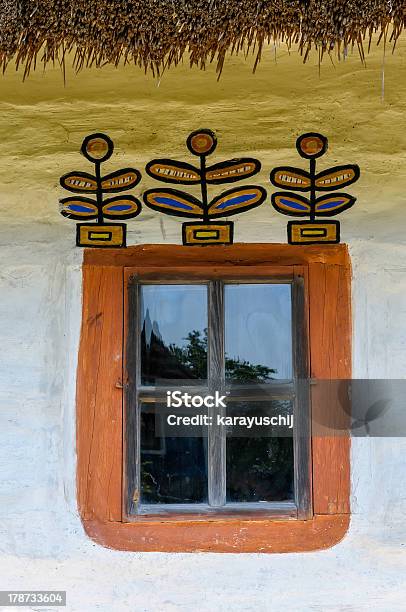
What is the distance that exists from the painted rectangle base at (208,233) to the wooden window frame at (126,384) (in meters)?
0.03

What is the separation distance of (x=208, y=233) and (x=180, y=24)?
2.32 ft

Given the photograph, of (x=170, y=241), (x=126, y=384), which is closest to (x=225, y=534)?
(x=126, y=384)

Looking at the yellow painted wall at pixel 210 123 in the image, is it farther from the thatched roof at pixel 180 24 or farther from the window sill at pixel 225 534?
the window sill at pixel 225 534

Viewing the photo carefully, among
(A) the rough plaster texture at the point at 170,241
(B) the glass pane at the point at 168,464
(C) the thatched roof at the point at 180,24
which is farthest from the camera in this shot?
(B) the glass pane at the point at 168,464

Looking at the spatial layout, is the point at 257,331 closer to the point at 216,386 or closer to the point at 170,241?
the point at 216,386

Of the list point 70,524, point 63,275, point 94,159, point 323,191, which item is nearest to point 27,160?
point 94,159

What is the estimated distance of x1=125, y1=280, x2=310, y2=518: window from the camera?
2.68 m

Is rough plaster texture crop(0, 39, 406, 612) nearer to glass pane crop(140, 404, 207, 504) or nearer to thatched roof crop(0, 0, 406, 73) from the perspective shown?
glass pane crop(140, 404, 207, 504)

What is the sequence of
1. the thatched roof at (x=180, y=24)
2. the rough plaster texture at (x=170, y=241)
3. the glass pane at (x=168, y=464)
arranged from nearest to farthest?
the thatched roof at (x=180, y=24) → the rough plaster texture at (x=170, y=241) → the glass pane at (x=168, y=464)

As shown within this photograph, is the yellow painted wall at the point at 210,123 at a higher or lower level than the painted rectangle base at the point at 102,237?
higher

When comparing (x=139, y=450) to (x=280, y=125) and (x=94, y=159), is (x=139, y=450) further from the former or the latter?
(x=280, y=125)

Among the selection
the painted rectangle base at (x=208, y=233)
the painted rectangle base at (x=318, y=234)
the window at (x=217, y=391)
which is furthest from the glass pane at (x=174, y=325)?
the painted rectangle base at (x=318, y=234)

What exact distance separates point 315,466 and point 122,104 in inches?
51.8

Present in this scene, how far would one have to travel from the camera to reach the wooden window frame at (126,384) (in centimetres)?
260
